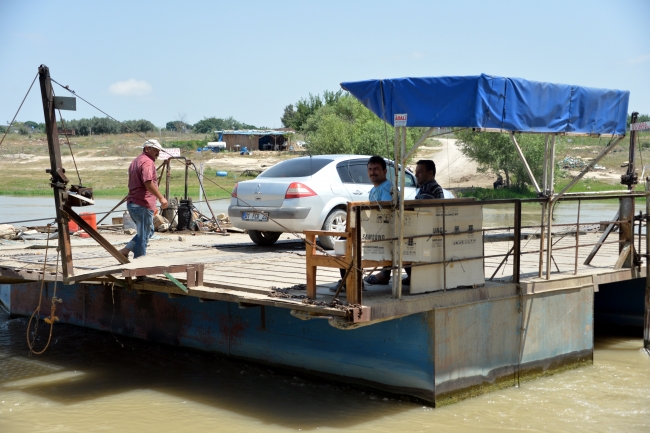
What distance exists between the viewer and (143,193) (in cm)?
884

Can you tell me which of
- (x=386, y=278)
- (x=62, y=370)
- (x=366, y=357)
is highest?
(x=386, y=278)

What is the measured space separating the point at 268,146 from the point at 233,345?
167 ft

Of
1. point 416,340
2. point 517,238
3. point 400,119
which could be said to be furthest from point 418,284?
point 400,119

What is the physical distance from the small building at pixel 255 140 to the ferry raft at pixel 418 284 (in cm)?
5037

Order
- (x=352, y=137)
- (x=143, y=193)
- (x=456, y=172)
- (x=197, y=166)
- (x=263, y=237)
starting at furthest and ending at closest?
(x=456, y=172) < (x=352, y=137) < (x=197, y=166) < (x=263, y=237) < (x=143, y=193)

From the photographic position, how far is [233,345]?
30.8 ft

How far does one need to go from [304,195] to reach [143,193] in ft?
9.14

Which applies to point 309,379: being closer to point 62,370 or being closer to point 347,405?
point 347,405

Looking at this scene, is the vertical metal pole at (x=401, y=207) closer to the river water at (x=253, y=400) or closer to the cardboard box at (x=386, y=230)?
the cardboard box at (x=386, y=230)

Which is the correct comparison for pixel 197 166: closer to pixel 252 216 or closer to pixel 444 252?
pixel 252 216

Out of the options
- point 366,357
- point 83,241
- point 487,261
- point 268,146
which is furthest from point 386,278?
point 268,146

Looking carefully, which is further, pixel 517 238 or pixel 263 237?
pixel 263 237

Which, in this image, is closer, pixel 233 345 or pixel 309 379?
pixel 309 379

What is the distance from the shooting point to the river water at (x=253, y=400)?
7.36 meters
